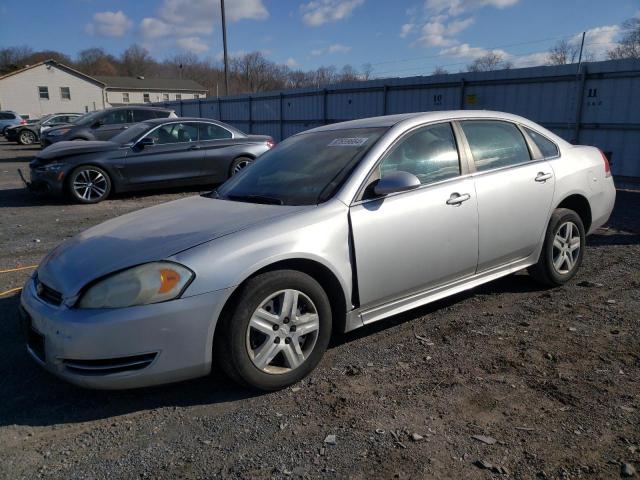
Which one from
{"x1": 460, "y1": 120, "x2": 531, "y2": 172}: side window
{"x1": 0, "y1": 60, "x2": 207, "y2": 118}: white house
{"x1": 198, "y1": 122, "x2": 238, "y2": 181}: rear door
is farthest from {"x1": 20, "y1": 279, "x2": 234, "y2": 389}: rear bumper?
{"x1": 0, "y1": 60, "x2": 207, "y2": 118}: white house

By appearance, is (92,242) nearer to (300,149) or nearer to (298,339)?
(298,339)

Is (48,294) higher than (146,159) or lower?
lower

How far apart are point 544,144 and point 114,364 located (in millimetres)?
3845

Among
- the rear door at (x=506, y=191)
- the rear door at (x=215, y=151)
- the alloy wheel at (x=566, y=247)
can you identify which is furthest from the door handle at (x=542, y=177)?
the rear door at (x=215, y=151)

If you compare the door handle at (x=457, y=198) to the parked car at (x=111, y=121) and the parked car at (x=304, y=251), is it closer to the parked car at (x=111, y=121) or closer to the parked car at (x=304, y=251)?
the parked car at (x=304, y=251)

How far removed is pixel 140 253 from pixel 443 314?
7.85 ft

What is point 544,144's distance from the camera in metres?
4.47

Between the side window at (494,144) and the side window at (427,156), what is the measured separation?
0.21 metres

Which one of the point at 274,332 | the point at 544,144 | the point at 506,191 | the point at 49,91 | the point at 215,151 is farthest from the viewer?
the point at 49,91

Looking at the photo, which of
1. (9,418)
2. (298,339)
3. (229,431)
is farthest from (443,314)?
(9,418)

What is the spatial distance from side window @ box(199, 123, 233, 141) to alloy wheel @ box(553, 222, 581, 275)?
25.3ft

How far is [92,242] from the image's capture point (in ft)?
10.4

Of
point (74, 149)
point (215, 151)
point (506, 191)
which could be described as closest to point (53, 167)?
point (74, 149)

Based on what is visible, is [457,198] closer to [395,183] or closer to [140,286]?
[395,183]
